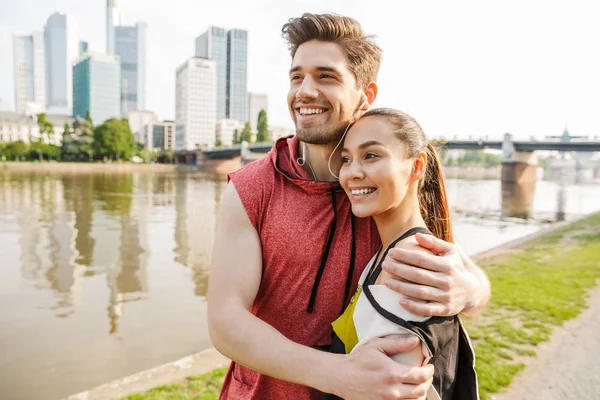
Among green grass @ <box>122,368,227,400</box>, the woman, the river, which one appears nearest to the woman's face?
the woman

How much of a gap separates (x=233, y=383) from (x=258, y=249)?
651mm

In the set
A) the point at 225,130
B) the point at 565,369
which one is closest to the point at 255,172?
the point at 565,369

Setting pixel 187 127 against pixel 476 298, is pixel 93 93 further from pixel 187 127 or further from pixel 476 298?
pixel 476 298

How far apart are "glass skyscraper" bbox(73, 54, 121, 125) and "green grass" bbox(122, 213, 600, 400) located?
167450mm

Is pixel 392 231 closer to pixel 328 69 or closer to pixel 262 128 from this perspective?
pixel 328 69

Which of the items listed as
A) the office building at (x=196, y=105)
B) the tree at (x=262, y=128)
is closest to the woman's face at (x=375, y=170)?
the tree at (x=262, y=128)

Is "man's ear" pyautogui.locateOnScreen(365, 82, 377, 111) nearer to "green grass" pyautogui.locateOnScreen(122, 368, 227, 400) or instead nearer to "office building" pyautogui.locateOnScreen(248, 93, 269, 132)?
"green grass" pyautogui.locateOnScreen(122, 368, 227, 400)

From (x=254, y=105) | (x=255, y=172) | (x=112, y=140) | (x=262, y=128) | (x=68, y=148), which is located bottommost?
(x=255, y=172)

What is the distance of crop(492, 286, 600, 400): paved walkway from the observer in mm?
3807

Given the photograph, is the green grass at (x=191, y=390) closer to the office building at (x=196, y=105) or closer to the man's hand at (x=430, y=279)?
the man's hand at (x=430, y=279)

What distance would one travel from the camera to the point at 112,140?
71.0 m

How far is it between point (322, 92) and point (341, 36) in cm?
24

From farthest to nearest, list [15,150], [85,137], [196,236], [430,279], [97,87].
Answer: [97,87] < [85,137] < [15,150] < [196,236] < [430,279]

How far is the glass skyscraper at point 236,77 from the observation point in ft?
559
